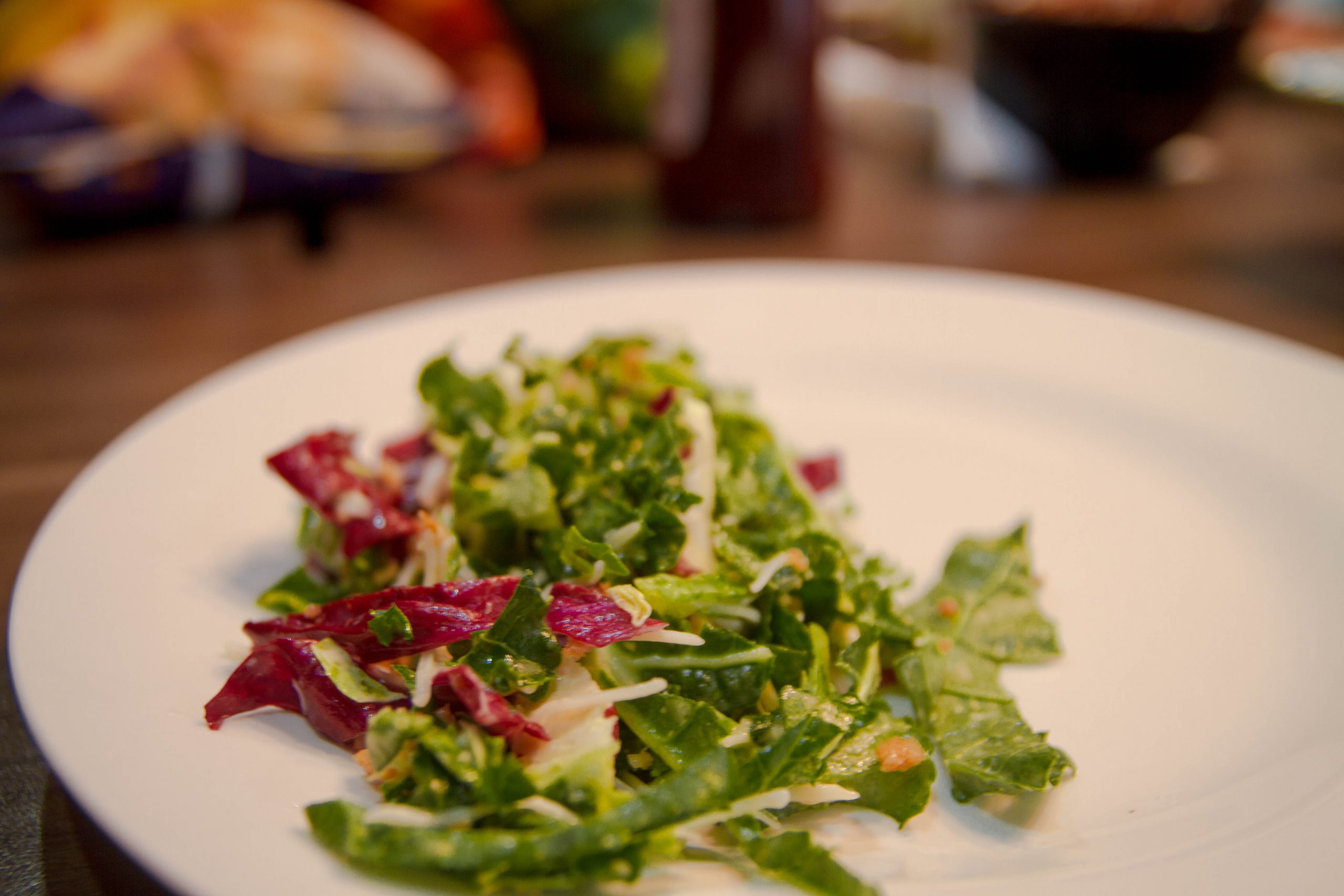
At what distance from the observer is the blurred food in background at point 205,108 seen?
2.35 m

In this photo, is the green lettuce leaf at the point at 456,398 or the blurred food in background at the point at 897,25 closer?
the green lettuce leaf at the point at 456,398

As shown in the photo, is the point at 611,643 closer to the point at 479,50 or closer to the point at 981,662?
the point at 981,662

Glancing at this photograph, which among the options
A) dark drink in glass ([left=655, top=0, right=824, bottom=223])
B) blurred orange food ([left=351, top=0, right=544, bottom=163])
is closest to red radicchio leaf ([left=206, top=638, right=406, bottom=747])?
dark drink in glass ([left=655, top=0, right=824, bottom=223])

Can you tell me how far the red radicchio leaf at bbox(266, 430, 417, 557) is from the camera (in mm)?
1132

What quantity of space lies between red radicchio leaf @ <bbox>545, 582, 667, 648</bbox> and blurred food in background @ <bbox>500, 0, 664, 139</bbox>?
2527 mm

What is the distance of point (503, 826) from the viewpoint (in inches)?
31.5

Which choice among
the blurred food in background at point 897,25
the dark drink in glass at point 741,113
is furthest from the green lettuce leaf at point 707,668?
the blurred food in background at point 897,25

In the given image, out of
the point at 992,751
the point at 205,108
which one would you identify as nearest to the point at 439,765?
the point at 992,751

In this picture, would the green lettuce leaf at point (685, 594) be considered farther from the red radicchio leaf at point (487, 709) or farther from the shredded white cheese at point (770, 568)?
the red radicchio leaf at point (487, 709)

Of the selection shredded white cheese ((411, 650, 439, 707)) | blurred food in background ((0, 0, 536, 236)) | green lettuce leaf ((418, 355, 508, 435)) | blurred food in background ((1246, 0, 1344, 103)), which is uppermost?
blurred food in background ((1246, 0, 1344, 103))

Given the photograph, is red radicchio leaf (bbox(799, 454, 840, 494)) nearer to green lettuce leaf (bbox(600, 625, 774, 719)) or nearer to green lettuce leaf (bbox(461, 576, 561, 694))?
green lettuce leaf (bbox(600, 625, 774, 719))

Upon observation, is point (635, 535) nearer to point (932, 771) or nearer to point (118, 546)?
point (932, 771)

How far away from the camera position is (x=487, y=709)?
33.1 inches

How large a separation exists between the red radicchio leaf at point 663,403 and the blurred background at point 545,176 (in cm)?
97
